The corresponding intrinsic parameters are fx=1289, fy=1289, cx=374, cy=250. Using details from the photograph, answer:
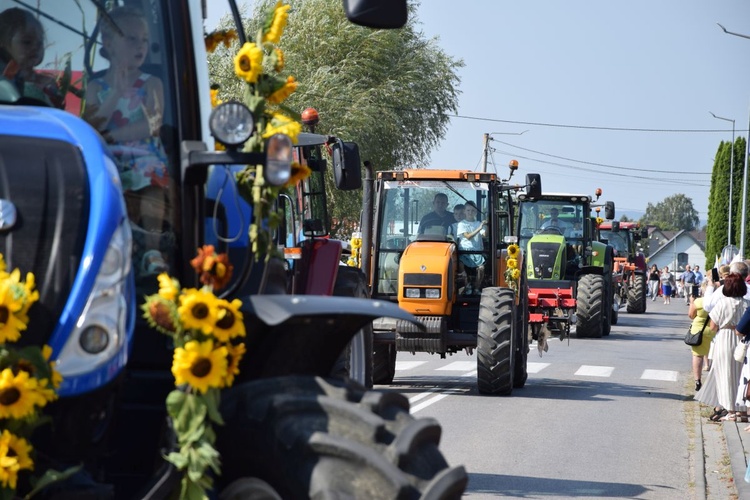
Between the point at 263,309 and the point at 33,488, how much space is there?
943 millimetres

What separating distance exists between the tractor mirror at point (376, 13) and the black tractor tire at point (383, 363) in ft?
40.8

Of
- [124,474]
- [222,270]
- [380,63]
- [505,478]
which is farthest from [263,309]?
[380,63]

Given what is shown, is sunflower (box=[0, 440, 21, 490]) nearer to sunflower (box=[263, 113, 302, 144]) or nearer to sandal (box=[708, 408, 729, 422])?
sunflower (box=[263, 113, 302, 144])

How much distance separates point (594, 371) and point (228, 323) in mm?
17950

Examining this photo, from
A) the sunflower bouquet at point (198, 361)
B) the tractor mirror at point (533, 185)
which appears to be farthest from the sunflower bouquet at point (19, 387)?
the tractor mirror at point (533, 185)

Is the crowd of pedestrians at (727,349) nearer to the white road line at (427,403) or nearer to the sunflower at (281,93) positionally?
the white road line at (427,403)

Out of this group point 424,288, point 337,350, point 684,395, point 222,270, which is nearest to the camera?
point 222,270

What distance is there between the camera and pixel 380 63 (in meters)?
44.4

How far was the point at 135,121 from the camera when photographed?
191 inches

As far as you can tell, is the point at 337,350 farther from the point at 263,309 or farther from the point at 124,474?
the point at 124,474

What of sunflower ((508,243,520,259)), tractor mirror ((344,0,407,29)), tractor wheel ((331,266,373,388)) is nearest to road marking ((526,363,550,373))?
sunflower ((508,243,520,259))

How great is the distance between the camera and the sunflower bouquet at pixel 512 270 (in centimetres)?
1775

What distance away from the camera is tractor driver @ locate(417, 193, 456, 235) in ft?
56.6

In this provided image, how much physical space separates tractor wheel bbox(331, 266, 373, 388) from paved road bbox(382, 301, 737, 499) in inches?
49.2
